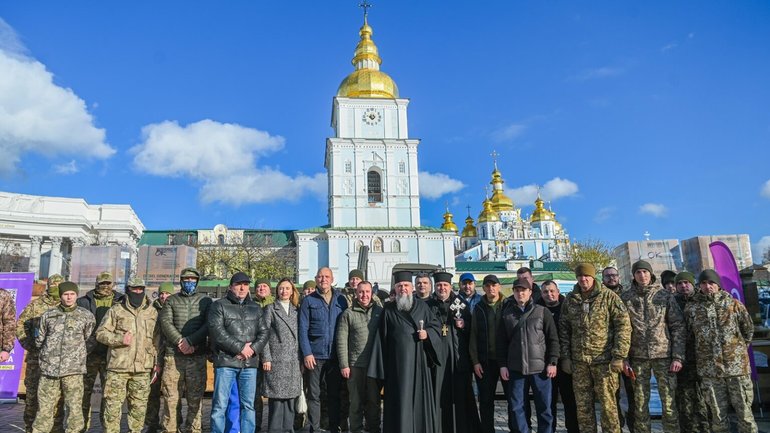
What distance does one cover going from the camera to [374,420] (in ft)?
19.2

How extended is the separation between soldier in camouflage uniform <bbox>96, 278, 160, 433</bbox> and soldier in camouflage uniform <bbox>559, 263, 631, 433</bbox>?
4.68m

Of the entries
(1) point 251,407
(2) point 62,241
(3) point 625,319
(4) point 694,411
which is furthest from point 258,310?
(2) point 62,241

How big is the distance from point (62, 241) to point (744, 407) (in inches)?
2325

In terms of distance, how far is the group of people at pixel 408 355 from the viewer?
536 centimetres

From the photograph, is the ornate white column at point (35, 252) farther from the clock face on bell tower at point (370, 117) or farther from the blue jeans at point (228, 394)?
the blue jeans at point (228, 394)

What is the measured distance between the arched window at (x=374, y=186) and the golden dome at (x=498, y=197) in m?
46.1

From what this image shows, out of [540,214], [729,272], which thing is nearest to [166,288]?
[729,272]

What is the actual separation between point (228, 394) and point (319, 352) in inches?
43.8

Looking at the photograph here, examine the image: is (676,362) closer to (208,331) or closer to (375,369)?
(375,369)

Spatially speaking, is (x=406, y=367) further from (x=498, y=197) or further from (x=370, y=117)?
(x=498, y=197)

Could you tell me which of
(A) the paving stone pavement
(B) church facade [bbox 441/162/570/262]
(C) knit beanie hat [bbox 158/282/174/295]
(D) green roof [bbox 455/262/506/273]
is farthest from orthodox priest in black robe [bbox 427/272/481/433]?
(B) church facade [bbox 441/162/570/262]

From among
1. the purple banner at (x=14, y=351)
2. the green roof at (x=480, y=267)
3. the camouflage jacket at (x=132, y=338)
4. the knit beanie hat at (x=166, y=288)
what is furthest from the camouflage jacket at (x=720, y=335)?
the green roof at (x=480, y=267)

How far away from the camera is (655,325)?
5.44 m

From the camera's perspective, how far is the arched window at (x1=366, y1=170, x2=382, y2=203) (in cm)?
3819
